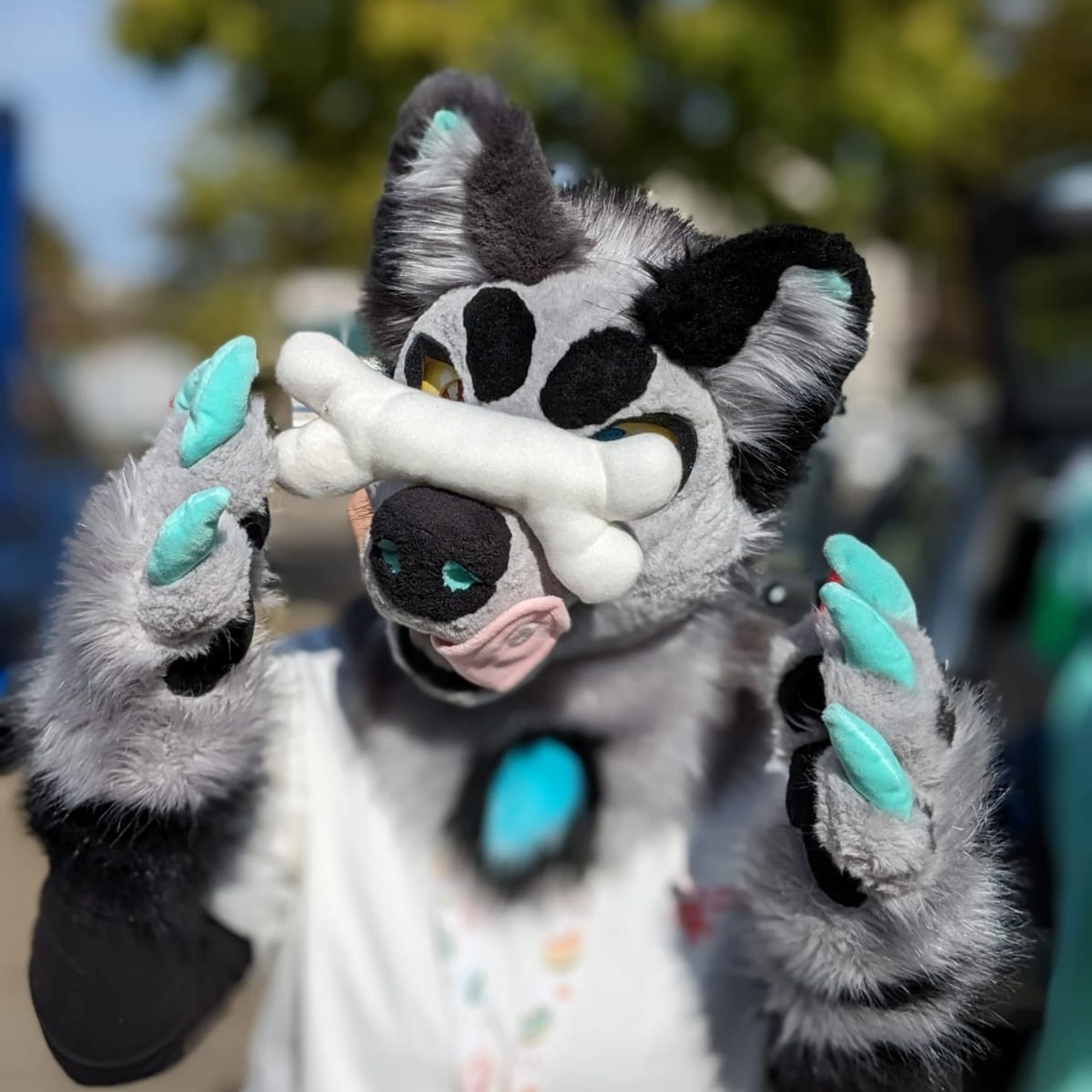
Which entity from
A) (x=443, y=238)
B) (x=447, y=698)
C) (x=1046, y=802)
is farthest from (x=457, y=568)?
(x=1046, y=802)

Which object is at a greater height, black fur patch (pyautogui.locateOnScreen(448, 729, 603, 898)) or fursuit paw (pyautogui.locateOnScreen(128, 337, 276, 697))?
fursuit paw (pyautogui.locateOnScreen(128, 337, 276, 697))

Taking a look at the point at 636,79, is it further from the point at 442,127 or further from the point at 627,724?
the point at 627,724

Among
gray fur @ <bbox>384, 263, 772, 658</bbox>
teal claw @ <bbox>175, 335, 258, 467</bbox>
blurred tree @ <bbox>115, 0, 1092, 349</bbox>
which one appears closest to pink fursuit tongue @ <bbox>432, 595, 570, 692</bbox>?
gray fur @ <bbox>384, 263, 772, 658</bbox>

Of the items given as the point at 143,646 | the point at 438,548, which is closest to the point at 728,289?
the point at 438,548

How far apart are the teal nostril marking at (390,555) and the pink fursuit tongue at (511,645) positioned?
7cm

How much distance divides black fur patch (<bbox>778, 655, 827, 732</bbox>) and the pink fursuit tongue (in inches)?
7.3

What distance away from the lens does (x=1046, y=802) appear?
156cm

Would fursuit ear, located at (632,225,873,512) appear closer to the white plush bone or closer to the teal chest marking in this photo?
the white plush bone

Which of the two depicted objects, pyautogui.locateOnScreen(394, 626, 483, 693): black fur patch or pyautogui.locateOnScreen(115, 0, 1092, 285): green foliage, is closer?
pyautogui.locateOnScreen(394, 626, 483, 693): black fur patch

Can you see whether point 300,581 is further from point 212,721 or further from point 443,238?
point 443,238

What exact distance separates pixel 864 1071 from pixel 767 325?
1.93 feet

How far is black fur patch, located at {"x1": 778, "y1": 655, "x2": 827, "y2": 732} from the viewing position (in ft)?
3.27

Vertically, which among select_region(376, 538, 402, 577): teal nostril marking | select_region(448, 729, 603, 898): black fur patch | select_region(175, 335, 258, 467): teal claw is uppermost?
select_region(175, 335, 258, 467): teal claw

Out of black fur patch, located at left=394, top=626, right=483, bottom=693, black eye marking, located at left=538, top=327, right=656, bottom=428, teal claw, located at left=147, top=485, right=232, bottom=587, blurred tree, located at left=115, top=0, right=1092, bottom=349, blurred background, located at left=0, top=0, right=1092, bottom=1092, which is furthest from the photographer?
blurred tree, located at left=115, top=0, right=1092, bottom=349
